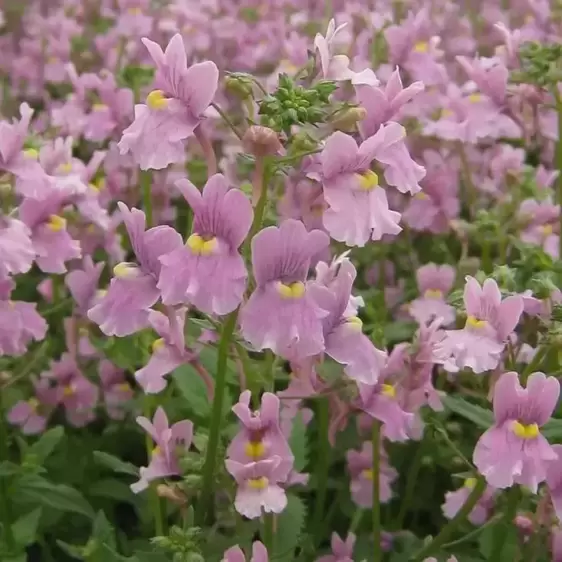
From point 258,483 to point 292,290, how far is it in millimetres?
255

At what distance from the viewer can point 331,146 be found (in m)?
0.92

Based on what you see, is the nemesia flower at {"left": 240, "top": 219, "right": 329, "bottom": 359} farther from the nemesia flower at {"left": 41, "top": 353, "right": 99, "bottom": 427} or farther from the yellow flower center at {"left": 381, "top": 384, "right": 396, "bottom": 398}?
the nemesia flower at {"left": 41, "top": 353, "right": 99, "bottom": 427}

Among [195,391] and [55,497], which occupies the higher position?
[195,391]

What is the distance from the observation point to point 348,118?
98 centimetres

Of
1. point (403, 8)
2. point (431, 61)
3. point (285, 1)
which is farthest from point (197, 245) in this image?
point (285, 1)

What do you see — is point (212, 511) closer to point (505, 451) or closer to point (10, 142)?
point (505, 451)

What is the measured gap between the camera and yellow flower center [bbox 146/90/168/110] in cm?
96

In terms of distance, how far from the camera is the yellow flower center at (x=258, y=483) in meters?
1.05

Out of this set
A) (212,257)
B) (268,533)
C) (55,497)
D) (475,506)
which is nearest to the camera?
(212,257)

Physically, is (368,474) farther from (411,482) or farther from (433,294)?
(433,294)

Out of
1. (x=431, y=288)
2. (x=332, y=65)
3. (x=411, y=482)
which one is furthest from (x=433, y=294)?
(x=332, y=65)

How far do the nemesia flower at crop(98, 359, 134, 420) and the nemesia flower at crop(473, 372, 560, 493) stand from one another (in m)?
0.74

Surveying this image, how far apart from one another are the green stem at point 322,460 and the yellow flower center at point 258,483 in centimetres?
29

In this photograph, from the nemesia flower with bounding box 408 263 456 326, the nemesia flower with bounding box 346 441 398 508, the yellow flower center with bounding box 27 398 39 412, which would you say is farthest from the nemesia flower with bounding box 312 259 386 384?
the yellow flower center with bounding box 27 398 39 412
